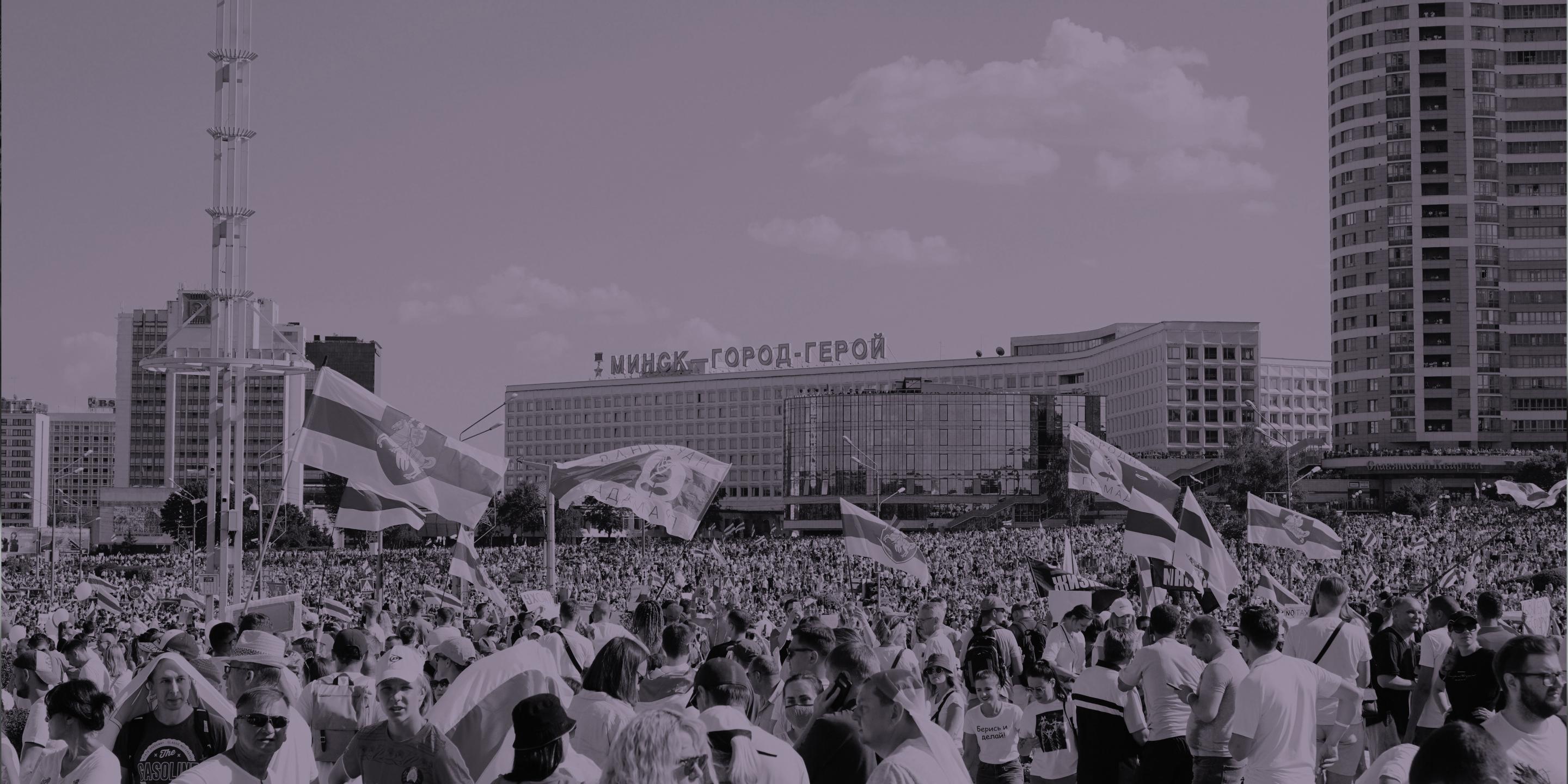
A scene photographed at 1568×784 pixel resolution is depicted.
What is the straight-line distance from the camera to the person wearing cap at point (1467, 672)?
26.6 feet

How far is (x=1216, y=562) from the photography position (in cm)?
1823

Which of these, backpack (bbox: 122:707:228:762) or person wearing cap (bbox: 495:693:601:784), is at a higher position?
person wearing cap (bbox: 495:693:601:784)

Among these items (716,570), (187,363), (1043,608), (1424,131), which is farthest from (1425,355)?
(187,363)

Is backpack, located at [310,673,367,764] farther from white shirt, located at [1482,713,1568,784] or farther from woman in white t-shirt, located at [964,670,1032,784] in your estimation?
white shirt, located at [1482,713,1568,784]

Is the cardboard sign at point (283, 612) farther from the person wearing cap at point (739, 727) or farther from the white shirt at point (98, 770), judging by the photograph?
the person wearing cap at point (739, 727)

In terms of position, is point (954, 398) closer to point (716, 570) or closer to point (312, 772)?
point (716, 570)

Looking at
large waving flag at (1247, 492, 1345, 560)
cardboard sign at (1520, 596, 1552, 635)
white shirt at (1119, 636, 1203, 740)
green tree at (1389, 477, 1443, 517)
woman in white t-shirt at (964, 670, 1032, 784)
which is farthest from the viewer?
green tree at (1389, 477, 1443, 517)

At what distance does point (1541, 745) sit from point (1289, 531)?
17.6 metres

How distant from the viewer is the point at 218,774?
5652 mm

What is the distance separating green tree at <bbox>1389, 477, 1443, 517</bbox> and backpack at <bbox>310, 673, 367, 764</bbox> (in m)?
93.4

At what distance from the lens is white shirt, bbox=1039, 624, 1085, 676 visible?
1198cm

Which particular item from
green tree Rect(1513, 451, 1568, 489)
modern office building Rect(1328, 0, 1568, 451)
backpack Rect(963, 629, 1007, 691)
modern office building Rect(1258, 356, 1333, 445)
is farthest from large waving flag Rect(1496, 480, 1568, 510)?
modern office building Rect(1258, 356, 1333, 445)

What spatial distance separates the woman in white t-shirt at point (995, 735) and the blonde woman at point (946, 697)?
1.13 ft

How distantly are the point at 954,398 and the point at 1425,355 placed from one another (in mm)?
41421
